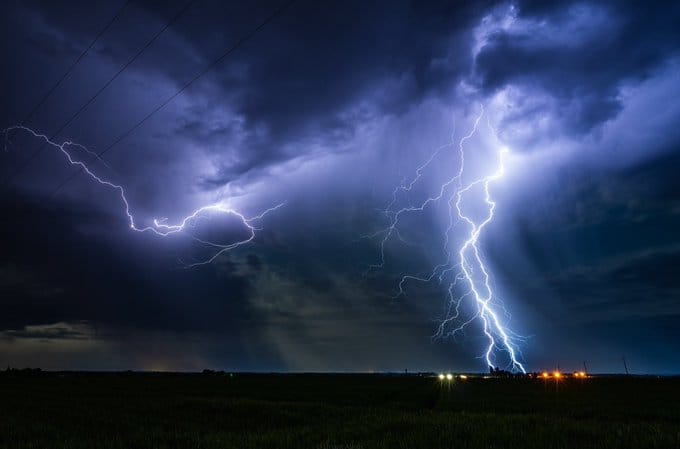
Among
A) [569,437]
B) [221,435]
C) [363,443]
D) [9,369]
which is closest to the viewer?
[363,443]

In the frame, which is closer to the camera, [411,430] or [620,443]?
[620,443]

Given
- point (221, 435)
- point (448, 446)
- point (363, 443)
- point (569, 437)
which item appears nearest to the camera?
point (448, 446)

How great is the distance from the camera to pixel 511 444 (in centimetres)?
859

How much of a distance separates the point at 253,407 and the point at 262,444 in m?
9.76

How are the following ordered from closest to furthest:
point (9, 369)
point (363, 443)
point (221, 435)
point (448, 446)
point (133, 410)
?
point (448, 446), point (363, 443), point (221, 435), point (133, 410), point (9, 369)

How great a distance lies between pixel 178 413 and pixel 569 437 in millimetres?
13250

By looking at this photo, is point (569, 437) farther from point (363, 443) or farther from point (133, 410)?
point (133, 410)

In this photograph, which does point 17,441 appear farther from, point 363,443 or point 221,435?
point 363,443

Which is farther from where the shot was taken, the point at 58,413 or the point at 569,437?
the point at 58,413

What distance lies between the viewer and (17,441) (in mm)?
10555

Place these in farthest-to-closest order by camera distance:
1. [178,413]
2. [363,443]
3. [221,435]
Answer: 1. [178,413]
2. [221,435]
3. [363,443]

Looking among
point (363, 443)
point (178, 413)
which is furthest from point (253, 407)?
point (363, 443)

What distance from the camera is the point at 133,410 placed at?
18.1m

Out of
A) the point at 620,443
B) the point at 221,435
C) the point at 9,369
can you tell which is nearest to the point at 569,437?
the point at 620,443
